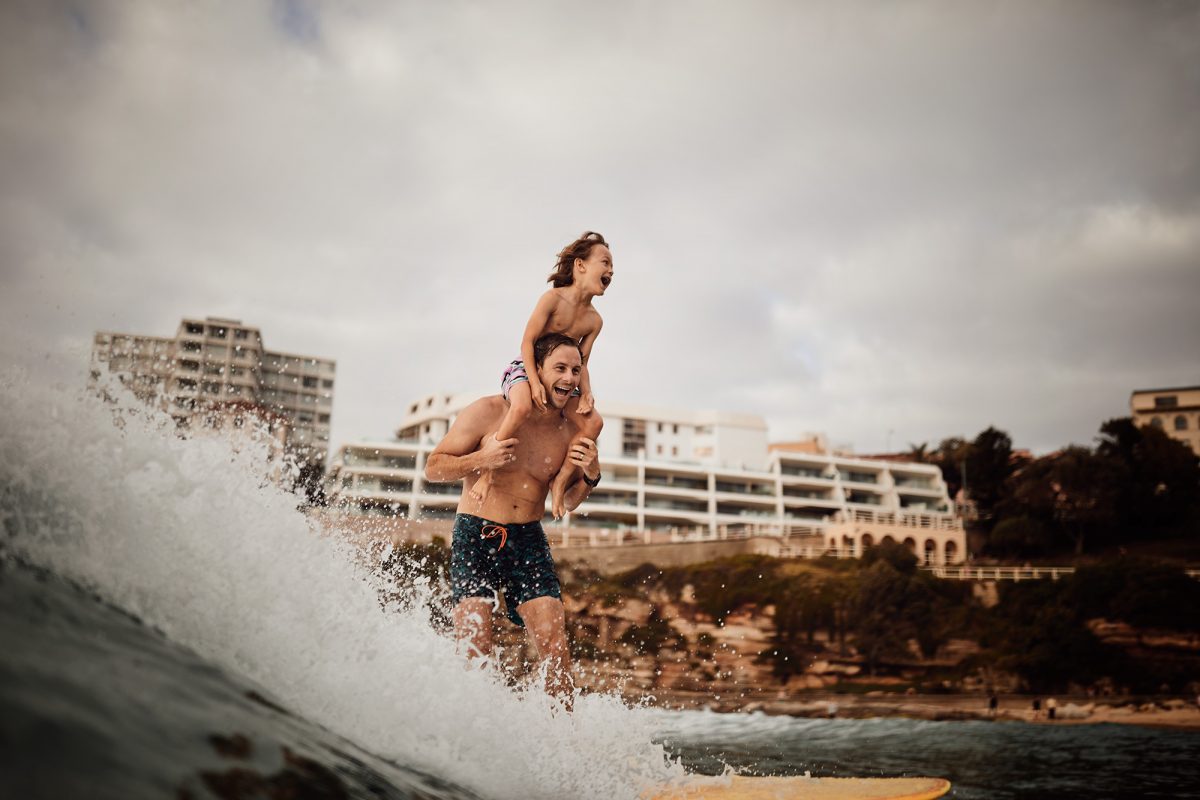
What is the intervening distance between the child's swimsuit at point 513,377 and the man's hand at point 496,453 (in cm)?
29

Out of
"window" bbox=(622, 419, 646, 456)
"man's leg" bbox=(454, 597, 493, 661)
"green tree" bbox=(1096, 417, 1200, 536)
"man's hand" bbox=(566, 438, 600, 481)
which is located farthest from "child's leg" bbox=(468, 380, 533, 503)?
"window" bbox=(622, 419, 646, 456)

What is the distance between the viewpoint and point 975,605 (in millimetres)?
34844

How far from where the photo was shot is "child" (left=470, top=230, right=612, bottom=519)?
171 inches

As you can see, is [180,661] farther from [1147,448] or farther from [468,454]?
[1147,448]

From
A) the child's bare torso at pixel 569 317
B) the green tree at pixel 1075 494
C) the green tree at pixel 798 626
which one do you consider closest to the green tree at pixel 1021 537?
A: the green tree at pixel 1075 494

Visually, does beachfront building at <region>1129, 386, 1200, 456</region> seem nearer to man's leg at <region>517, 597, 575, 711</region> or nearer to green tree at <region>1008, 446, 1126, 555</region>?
green tree at <region>1008, 446, 1126, 555</region>

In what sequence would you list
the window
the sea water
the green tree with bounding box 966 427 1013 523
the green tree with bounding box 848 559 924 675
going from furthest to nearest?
the window < the green tree with bounding box 966 427 1013 523 < the green tree with bounding box 848 559 924 675 < the sea water

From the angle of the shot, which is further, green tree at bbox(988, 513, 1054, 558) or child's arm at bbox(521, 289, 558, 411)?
green tree at bbox(988, 513, 1054, 558)

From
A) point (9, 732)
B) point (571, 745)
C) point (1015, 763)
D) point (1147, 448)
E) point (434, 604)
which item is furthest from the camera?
point (1147, 448)

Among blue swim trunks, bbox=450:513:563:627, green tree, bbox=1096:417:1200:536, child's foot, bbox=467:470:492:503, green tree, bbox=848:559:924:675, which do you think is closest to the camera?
blue swim trunks, bbox=450:513:563:627

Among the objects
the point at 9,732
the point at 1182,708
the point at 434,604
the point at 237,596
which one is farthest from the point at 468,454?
the point at 1182,708

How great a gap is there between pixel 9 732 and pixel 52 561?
75cm

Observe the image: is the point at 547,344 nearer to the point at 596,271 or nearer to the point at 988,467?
the point at 596,271

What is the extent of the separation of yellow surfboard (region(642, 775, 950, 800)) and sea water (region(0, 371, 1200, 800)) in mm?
908
